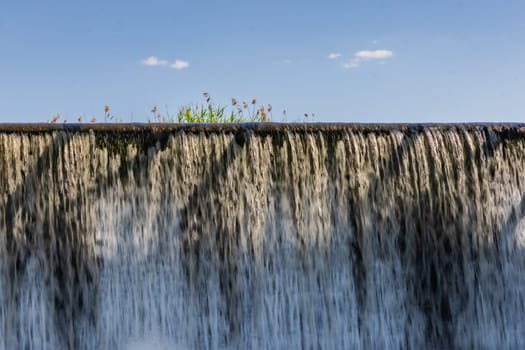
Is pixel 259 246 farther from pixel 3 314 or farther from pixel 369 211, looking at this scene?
pixel 3 314

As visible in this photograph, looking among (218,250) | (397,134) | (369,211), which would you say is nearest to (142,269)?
(218,250)

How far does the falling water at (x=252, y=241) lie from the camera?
530 cm

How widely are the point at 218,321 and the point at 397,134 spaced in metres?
1.94

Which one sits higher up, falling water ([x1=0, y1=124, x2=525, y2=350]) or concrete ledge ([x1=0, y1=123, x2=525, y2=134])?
concrete ledge ([x1=0, y1=123, x2=525, y2=134])

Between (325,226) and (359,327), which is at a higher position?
(325,226)

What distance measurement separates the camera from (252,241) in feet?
17.9

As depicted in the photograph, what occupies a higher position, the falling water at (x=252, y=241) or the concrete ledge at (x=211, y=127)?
the concrete ledge at (x=211, y=127)

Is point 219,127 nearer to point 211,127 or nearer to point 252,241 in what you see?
point 211,127

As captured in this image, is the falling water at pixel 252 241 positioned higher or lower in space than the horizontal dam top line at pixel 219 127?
lower

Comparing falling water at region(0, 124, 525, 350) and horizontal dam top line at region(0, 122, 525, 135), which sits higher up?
horizontal dam top line at region(0, 122, 525, 135)

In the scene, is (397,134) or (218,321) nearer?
(218,321)

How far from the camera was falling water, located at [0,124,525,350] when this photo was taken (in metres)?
5.30

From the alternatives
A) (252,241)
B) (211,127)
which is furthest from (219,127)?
(252,241)

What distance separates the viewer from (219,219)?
544 centimetres
